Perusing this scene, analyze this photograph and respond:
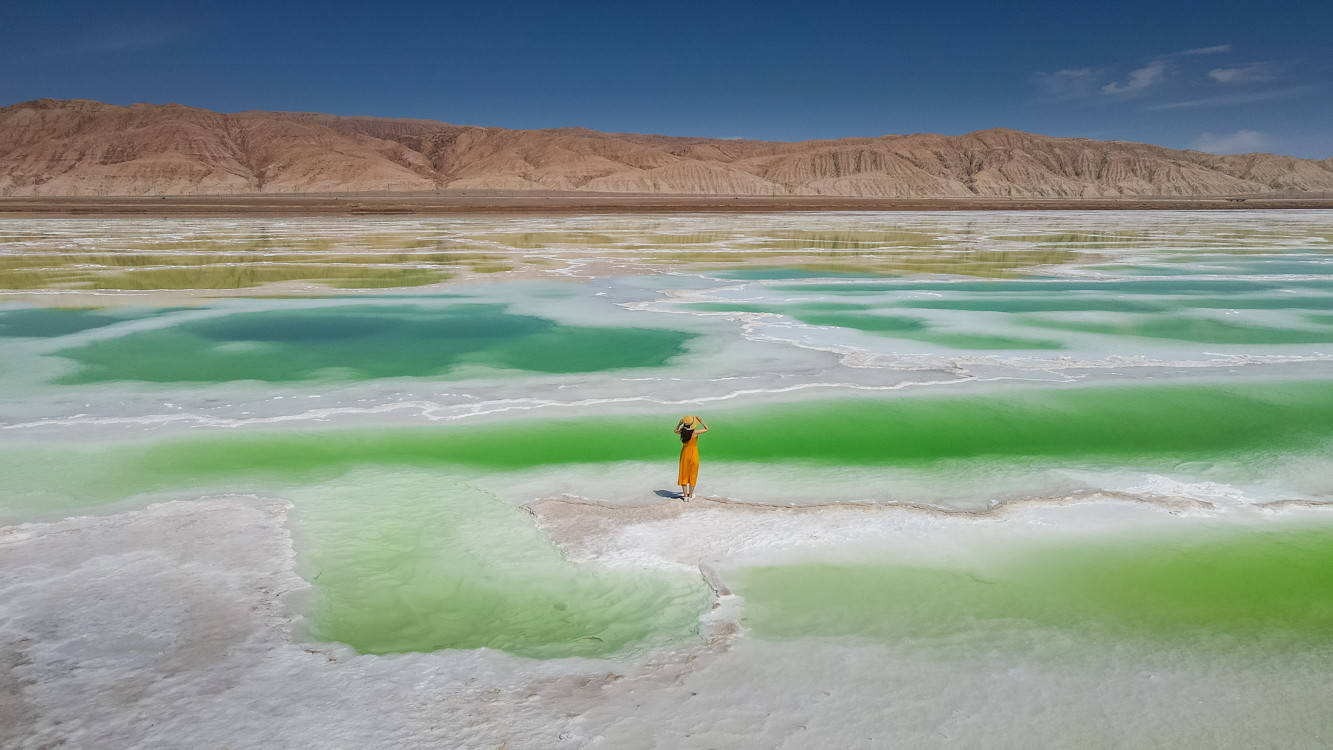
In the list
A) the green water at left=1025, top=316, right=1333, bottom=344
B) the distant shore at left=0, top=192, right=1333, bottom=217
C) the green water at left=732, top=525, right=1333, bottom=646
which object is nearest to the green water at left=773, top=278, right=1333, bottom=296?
the green water at left=1025, top=316, right=1333, bottom=344

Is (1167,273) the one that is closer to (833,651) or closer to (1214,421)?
(1214,421)

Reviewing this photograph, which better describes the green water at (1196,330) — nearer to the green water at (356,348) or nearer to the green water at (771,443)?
the green water at (771,443)

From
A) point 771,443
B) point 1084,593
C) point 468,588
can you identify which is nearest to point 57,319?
point 771,443

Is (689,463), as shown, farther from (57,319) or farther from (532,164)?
(532,164)

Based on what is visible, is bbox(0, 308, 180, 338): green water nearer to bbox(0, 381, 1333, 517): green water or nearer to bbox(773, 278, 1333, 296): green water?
bbox(0, 381, 1333, 517): green water

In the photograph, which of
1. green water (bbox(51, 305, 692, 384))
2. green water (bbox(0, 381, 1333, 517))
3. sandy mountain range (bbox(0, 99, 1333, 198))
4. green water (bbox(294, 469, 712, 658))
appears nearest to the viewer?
green water (bbox(294, 469, 712, 658))

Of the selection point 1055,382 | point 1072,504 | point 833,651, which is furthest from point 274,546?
point 1055,382
